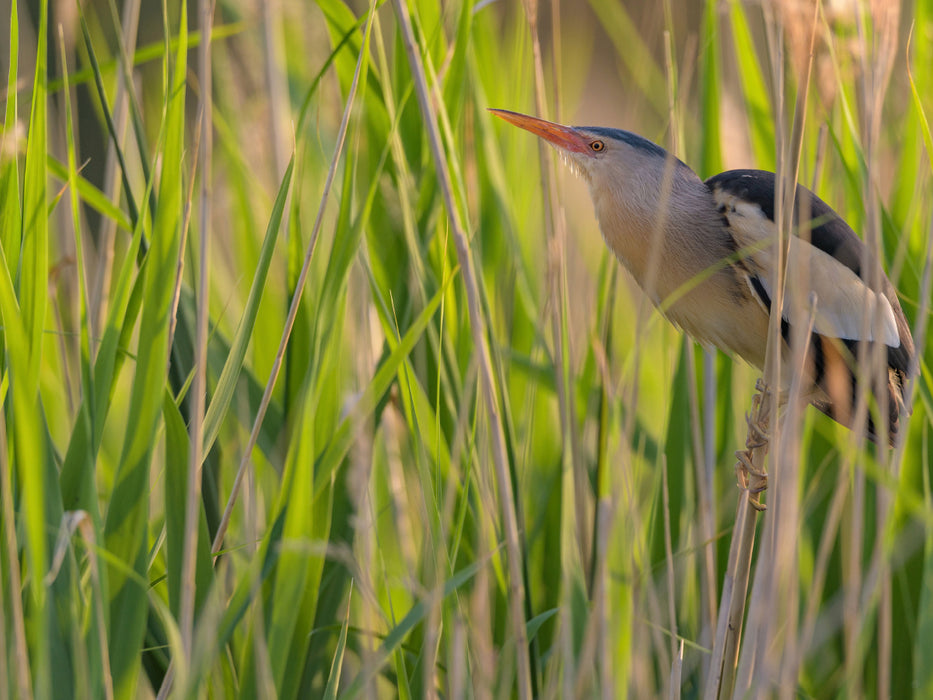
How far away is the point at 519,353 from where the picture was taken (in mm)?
1268

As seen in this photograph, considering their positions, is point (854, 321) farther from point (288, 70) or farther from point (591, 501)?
point (288, 70)

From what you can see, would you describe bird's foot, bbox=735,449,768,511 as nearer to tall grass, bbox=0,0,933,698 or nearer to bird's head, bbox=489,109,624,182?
tall grass, bbox=0,0,933,698

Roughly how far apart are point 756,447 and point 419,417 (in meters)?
0.36

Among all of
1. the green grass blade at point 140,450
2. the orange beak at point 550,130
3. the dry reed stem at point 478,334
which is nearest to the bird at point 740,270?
the orange beak at point 550,130

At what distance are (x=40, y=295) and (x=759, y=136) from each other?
942 mm

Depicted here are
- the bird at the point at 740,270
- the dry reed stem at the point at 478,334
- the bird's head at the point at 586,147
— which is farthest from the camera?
the bird's head at the point at 586,147

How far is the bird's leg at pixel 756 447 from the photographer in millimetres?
989

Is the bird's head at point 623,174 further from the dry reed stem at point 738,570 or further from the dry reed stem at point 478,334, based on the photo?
the dry reed stem at point 478,334

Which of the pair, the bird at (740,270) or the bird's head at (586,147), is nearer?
the bird at (740,270)

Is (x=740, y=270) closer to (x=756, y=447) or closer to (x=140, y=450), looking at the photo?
(x=756, y=447)

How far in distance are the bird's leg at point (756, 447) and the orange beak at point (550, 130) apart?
0.39 m

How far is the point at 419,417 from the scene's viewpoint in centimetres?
95

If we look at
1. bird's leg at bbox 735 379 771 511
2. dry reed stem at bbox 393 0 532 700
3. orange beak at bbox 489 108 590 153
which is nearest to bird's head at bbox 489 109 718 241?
orange beak at bbox 489 108 590 153

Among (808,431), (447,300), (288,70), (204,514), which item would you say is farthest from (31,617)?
(288,70)
